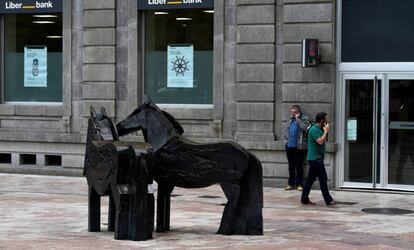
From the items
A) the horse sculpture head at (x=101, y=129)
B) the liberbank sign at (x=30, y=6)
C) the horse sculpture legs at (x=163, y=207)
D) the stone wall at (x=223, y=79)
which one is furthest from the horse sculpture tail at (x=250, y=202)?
the liberbank sign at (x=30, y=6)

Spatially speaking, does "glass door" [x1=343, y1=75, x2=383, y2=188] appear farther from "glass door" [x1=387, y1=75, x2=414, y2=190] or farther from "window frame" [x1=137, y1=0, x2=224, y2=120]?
"window frame" [x1=137, y1=0, x2=224, y2=120]

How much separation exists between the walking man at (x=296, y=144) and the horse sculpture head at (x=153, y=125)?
6337 millimetres

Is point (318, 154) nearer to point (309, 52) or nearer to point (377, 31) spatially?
point (309, 52)

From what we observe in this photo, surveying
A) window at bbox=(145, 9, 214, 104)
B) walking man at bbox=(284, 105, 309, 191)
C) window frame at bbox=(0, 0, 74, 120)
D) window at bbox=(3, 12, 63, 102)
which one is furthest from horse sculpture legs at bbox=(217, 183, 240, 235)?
window at bbox=(3, 12, 63, 102)

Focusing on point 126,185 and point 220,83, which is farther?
point 220,83

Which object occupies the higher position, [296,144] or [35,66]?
[35,66]

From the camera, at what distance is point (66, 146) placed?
21.5 metres

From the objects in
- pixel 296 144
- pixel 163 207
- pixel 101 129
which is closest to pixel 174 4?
pixel 296 144

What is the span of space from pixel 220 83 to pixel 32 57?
18.9 feet

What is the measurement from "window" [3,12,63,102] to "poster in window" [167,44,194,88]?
315cm

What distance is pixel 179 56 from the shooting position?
21.0 meters

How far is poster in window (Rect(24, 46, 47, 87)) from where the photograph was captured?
881 inches

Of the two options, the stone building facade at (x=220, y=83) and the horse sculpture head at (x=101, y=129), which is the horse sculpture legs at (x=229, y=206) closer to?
the horse sculpture head at (x=101, y=129)

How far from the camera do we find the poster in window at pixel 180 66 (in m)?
20.8
